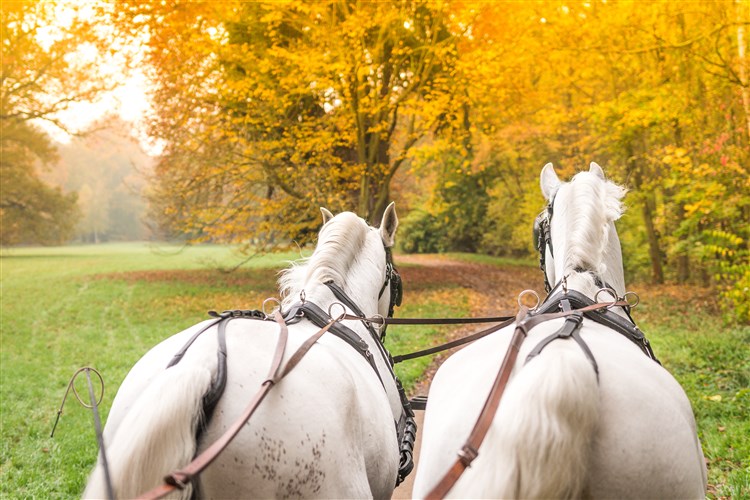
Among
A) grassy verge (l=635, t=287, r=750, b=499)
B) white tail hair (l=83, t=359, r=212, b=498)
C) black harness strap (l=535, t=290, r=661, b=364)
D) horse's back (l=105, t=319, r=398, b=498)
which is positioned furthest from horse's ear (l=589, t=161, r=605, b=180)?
grassy verge (l=635, t=287, r=750, b=499)

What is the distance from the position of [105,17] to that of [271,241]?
6.97m

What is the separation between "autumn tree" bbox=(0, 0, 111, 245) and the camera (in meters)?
20.4

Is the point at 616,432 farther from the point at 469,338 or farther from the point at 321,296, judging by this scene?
the point at 321,296

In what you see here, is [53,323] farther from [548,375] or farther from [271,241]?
[548,375]

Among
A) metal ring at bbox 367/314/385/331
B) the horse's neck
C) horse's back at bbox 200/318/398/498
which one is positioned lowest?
horse's back at bbox 200/318/398/498

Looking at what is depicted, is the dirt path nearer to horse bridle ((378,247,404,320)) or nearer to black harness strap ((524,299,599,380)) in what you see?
horse bridle ((378,247,404,320))

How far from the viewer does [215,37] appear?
549 inches

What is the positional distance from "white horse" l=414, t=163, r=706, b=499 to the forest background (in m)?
6.51

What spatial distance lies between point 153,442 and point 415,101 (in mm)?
12529

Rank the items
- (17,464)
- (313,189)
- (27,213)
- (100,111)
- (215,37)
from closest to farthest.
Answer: (17,464)
(215,37)
(313,189)
(100,111)
(27,213)

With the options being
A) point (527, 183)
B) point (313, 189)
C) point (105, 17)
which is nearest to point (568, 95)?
point (527, 183)

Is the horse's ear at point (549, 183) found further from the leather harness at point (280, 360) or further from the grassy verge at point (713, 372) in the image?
the grassy verge at point (713, 372)

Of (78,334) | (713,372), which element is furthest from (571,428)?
(78,334)

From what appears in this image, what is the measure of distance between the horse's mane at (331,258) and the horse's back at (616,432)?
130 cm
